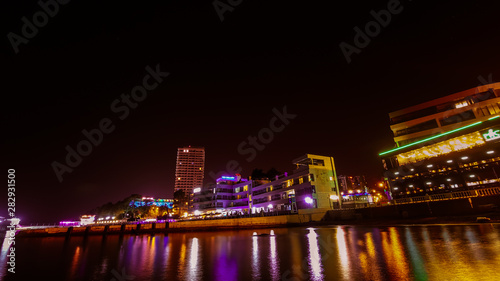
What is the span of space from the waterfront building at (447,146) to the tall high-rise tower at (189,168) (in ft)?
509

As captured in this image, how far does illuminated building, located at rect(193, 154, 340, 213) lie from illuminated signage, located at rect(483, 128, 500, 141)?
27775 millimetres

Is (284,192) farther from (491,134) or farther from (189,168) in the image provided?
(189,168)

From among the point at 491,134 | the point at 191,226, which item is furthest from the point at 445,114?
the point at 191,226

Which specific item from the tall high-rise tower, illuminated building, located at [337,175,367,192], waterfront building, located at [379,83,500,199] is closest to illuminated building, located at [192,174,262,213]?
waterfront building, located at [379,83,500,199]

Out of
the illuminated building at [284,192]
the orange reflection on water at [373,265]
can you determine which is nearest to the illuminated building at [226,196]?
the illuminated building at [284,192]

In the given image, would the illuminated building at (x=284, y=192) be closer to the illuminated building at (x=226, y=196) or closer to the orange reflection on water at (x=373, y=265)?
the illuminated building at (x=226, y=196)

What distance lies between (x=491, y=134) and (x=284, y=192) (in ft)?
132

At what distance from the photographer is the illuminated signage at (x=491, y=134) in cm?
3491

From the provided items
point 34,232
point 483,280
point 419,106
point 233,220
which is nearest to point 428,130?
point 419,106

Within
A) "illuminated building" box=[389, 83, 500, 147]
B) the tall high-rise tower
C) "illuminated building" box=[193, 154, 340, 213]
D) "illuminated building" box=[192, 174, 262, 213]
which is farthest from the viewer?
the tall high-rise tower

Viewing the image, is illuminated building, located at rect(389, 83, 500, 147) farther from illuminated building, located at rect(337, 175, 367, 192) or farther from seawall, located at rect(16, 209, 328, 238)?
illuminated building, located at rect(337, 175, 367, 192)

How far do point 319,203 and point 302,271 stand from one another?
42.3m

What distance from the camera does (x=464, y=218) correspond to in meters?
26.1

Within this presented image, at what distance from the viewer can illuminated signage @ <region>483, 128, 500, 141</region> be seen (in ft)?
115
